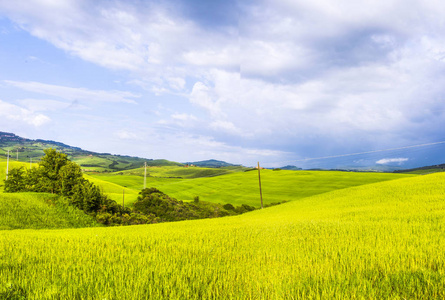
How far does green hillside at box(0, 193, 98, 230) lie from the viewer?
2263 centimetres

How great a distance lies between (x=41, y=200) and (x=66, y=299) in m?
32.3

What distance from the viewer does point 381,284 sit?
12.8ft

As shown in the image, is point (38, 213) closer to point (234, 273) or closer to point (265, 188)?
point (234, 273)

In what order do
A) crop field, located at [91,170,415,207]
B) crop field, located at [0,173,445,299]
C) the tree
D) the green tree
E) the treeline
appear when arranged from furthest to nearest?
crop field, located at [91,170,415,207]
the green tree
the tree
the treeline
crop field, located at [0,173,445,299]

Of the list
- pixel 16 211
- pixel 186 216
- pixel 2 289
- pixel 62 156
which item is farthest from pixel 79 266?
pixel 186 216

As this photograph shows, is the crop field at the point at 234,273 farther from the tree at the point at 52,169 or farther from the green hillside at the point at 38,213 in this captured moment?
the tree at the point at 52,169

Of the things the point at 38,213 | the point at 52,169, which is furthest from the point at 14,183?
the point at 38,213

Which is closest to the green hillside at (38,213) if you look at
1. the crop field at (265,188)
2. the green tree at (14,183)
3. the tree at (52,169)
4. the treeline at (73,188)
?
the treeline at (73,188)

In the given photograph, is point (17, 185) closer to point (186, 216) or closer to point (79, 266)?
point (186, 216)

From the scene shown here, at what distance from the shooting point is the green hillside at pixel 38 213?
74.3 ft

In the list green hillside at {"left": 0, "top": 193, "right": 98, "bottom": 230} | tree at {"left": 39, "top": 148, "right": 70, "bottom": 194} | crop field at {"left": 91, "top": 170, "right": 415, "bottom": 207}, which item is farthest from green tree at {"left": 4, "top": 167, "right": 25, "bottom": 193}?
crop field at {"left": 91, "top": 170, "right": 415, "bottom": 207}

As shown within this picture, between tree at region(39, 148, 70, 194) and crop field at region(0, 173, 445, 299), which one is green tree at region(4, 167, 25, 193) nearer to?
tree at region(39, 148, 70, 194)

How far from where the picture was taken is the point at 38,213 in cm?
2578


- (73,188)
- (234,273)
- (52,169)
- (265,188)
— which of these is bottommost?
(265,188)
